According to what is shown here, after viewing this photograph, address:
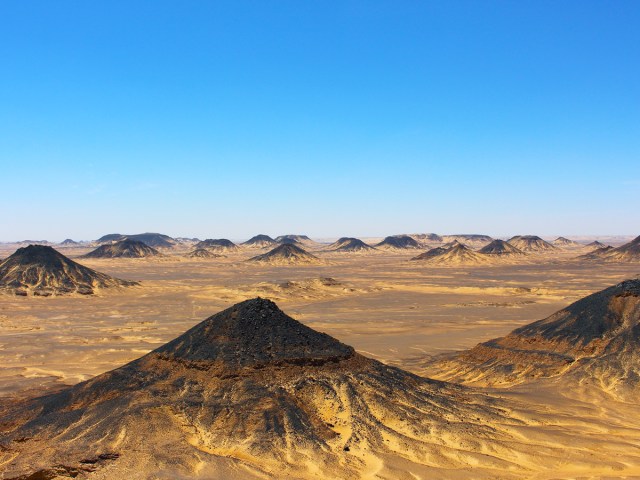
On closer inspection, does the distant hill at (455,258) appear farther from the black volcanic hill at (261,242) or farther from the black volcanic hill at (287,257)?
the black volcanic hill at (261,242)

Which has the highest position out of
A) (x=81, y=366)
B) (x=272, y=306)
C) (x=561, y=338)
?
(x=272, y=306)

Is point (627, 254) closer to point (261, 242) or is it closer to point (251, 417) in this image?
point (251, 417)

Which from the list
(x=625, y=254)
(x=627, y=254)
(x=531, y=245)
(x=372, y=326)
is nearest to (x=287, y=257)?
(x=625, y=254)

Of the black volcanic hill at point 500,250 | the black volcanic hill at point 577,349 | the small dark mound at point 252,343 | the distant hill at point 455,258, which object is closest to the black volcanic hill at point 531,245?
Result: the black volcanic hill at point 500,250

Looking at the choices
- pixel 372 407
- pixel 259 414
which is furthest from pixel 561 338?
pixel 259 414

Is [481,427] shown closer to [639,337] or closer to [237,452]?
[237,452]

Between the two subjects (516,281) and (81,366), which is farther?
(516,281)

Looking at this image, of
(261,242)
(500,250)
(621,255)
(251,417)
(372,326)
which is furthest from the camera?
(261,242)

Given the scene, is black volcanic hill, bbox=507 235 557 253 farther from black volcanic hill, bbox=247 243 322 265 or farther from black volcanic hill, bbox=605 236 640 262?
black volcanic hill, bbox=247 243 322 265
